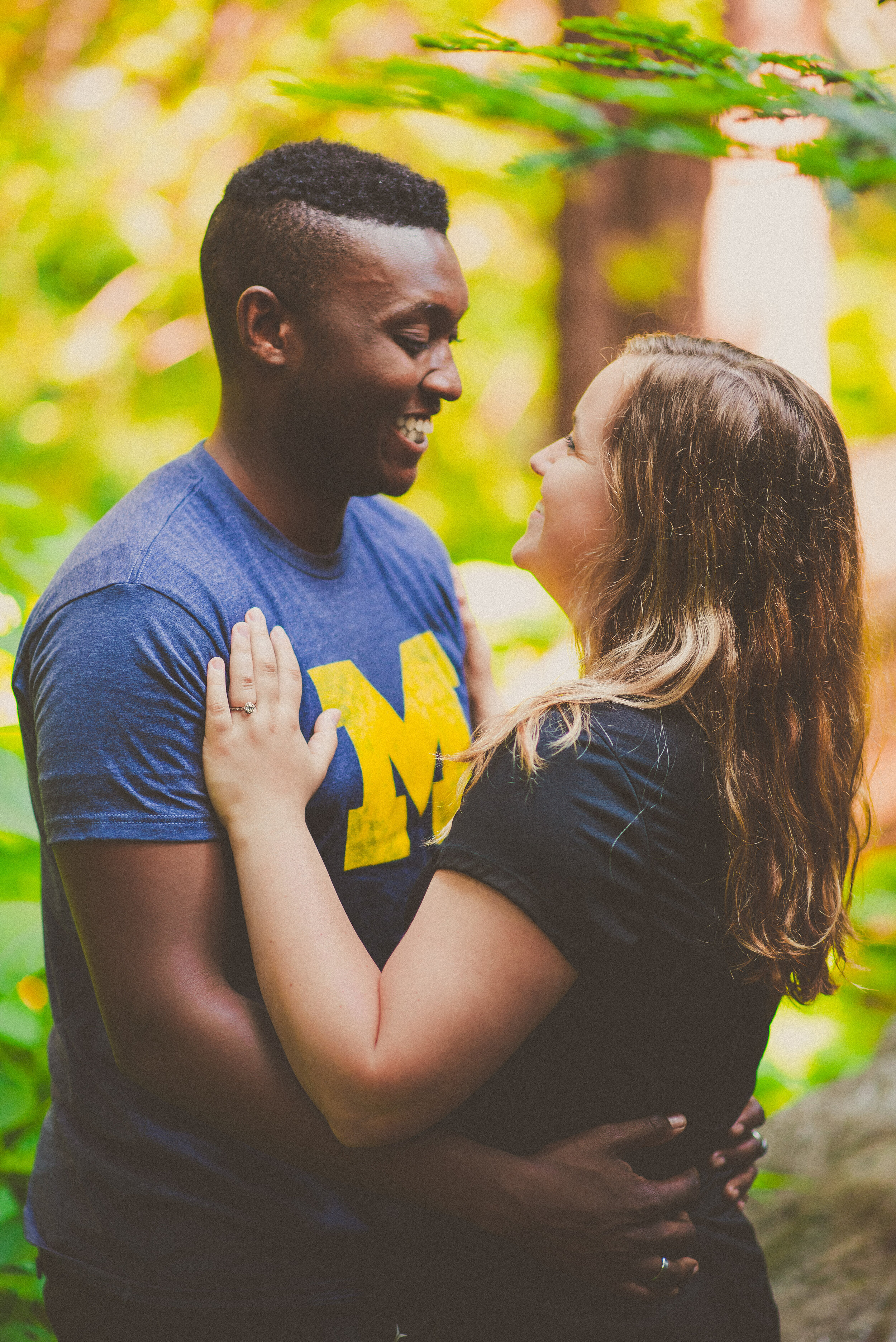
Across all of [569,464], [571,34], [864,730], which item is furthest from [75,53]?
[864,730]

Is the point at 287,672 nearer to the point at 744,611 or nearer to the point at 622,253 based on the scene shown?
the point at 744,611

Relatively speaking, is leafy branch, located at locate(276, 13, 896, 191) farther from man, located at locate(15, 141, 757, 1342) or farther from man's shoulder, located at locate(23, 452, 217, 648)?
man's shoulder, located at locate(23, 452, 217, 648)

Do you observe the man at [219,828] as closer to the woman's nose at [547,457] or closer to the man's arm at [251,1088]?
the man's arm at [251,1088]

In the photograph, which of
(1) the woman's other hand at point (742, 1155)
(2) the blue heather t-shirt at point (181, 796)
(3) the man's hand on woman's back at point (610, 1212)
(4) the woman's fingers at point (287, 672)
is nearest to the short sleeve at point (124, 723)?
(2) the blue heather t-shirt at point (181, 796)

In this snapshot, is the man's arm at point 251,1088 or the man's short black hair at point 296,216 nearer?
the man's arm at point 251,1088

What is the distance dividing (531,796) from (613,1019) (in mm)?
346

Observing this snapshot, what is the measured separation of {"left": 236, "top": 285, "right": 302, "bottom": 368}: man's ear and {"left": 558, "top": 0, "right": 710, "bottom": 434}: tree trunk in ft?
10.1

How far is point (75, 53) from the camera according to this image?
6422 mm

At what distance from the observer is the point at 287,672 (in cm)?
152

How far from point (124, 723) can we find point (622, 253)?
14.4 feet

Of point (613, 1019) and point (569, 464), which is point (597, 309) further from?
point (613, 1019)

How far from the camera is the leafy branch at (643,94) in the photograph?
1354mm

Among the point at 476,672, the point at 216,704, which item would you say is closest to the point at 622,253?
the point at 476,672

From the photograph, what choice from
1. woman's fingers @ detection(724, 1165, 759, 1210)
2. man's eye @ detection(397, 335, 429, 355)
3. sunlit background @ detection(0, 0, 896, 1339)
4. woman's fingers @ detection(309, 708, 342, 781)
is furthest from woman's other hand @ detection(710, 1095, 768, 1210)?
sunlit background @ detection(0, 0, 896, 1339)
